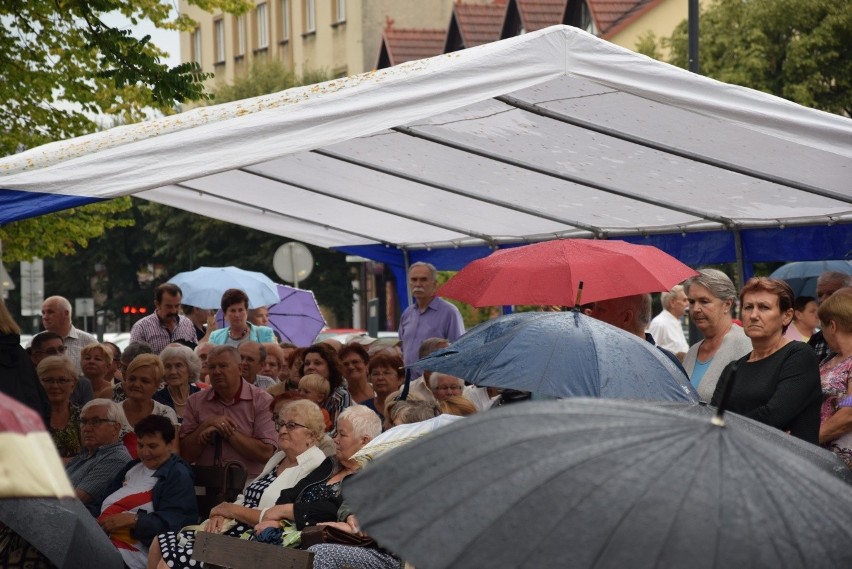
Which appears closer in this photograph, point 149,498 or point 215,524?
point 215,524

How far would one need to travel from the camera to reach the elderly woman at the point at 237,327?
12.7m

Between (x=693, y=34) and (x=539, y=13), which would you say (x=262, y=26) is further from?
(x=693, y=34)

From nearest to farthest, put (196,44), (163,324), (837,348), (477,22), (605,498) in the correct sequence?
(605,498), (837,348), (163,324), (477,22), (196,44)

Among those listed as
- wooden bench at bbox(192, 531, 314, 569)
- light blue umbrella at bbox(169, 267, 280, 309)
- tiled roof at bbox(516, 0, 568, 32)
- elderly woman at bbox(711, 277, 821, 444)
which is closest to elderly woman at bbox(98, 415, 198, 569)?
wooden bench at bbox(192, 531, 314, 569)

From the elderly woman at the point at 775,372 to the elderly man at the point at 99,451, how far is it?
→ 3.71 m

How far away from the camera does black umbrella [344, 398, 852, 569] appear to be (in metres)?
2.84

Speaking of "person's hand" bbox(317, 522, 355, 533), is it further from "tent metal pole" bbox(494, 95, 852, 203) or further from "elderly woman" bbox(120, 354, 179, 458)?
"elderly woman" bbox(120, 354, 179, 458)

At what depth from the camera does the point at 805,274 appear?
1430cm

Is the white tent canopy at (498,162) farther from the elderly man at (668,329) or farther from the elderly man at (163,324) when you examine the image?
the elderly man at (668,329)

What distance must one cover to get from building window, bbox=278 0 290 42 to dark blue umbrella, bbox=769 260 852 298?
127ft

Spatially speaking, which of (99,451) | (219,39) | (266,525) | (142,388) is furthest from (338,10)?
(266,525)

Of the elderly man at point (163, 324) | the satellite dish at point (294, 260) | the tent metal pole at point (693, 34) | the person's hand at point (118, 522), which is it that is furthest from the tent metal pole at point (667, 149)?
the satellite dish at point (294, 260)

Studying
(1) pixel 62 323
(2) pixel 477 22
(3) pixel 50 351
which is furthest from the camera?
(2) pixel 477 22

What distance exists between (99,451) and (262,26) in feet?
152
